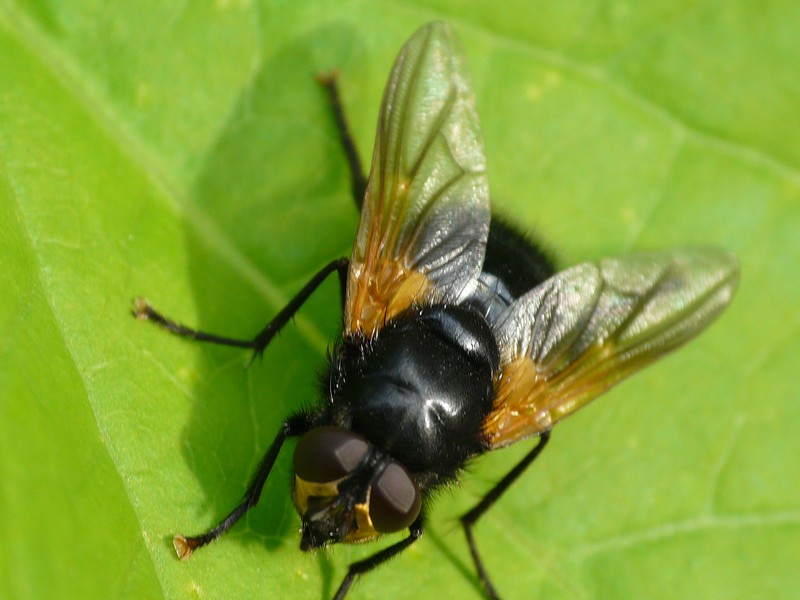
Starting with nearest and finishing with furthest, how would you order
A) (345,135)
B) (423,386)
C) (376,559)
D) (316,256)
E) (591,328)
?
1. (423,386)
2. (376,559)
3. (591,328)
4. (316,256)
5. (345,135)

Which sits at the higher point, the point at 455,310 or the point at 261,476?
the point at 455,310

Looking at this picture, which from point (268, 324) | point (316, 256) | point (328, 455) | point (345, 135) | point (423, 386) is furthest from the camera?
point (345, 135)

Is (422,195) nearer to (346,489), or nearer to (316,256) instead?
(316,256)

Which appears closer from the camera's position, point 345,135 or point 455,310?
point 455,310

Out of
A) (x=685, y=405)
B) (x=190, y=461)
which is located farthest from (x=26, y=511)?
(x=685, y=405)

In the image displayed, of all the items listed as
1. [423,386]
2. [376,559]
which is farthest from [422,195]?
[376,559]

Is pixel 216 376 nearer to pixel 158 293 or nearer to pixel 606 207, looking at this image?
pixel 158 293

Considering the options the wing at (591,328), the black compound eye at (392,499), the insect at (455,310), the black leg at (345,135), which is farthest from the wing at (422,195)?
the black compound eye at (392,499)
